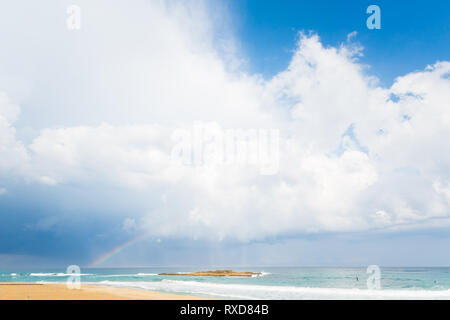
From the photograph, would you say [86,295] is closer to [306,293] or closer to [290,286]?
[306,293]

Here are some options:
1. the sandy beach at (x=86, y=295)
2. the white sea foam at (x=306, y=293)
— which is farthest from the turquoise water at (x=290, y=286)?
the sandy beach at (x=86, y=295)

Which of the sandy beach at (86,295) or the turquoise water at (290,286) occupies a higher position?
the sandy beach at (86,295)

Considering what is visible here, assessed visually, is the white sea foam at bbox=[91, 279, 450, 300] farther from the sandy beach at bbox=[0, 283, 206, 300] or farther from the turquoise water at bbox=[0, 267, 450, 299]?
the sandy beach at bbox=[0, 283, 206, 300]

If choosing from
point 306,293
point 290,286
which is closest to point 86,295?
point 306,293

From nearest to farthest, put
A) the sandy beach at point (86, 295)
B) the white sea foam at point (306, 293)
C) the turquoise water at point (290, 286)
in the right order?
the sandy beach at point (86, 295), the white sea foam at point (306, 293), the turquoise water at point (290, 286)

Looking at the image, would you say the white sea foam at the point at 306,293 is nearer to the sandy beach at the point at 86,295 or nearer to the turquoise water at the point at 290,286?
the turquoise water at the point at 290,286

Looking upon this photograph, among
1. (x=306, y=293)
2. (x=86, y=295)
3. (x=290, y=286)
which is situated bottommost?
(x=290, y=286)

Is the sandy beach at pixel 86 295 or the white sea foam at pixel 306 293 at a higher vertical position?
the sandy beach at pixel 86 295

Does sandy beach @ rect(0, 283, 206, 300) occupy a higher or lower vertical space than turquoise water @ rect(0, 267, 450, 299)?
higher

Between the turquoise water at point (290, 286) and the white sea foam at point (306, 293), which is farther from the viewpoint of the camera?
the turquoise water at point (290, 286)

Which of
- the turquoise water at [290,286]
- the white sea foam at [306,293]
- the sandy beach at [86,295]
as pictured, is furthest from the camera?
the turquoise water at [290,286]

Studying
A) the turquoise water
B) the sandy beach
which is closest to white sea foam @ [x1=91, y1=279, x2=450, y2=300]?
the turquoise water
